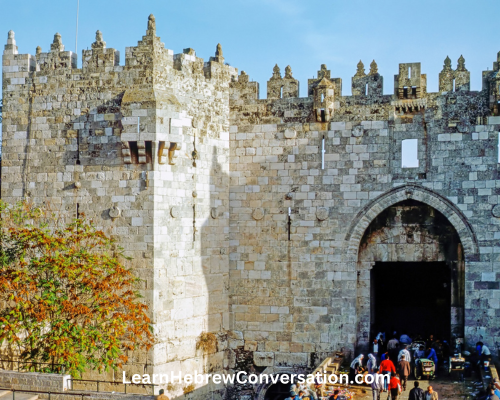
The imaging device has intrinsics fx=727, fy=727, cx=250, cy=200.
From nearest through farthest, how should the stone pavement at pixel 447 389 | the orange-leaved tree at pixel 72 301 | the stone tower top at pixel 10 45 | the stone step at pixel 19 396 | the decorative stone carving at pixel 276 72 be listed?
the stone step at pixel 19 396 → the stone pavement at pixel 447 389 → the orange-leaved tree at pixel 72 301 → the stone tower top at pixel 10 45 → the decorative stone carving at pixel 276 72

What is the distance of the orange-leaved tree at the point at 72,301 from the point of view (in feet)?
60.5

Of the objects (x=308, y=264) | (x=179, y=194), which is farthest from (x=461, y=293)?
(x=179, y=194)

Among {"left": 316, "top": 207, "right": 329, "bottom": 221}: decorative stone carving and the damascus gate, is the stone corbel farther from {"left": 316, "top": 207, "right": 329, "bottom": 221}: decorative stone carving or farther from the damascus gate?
{"left": 316, "top": 207, "right": 329, "bottom": 221}: decorative stone carving

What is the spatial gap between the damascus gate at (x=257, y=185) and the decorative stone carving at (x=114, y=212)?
0.04 meters

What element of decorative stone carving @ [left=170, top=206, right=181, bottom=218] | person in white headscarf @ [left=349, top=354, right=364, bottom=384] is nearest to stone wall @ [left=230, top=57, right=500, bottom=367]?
person in white headscarf @ [left=349, top=354, right=364, bottom=384]

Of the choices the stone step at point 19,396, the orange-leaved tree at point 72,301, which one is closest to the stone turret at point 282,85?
the orange-leaved tree at point 72,301

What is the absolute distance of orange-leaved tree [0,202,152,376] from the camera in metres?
18.4

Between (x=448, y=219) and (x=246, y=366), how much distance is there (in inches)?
284

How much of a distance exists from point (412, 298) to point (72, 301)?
12.3 m

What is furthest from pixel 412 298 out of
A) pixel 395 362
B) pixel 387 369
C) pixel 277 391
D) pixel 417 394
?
pixel 417 394

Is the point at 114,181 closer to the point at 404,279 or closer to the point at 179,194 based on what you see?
the point at 179,194

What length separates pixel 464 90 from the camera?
20359mm

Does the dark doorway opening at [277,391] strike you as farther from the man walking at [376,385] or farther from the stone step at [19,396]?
the stone step at [19,396]

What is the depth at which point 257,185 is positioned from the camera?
70.6ft
